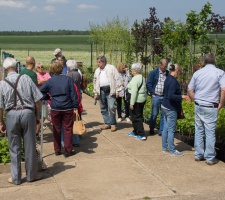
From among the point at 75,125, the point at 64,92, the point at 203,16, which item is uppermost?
the point at 203,16

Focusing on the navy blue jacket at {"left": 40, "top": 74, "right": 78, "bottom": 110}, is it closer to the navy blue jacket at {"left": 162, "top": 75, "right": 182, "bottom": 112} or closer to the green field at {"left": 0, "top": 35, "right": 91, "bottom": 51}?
the navy blue jacket at {"left": 162, "top": 75, "right": 182, "bottom": 112}

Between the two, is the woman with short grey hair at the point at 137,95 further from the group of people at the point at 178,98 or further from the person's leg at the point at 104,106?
the person's leg at the point at 104,106

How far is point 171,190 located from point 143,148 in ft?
7.31

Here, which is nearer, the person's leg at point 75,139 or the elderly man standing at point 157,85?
the person's leg at point 75,139

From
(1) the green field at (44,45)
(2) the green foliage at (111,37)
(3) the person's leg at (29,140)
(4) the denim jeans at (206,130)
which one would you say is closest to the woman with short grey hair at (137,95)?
(4) the denim jeans at (206,130)

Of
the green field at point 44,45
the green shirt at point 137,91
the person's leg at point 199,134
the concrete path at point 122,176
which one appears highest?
the green field at point 44,45

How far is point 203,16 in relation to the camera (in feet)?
39.9

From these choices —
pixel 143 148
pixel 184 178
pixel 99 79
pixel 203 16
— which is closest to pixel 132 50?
pixel 203 16

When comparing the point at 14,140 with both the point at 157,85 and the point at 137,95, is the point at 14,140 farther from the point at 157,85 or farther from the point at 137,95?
the point at 157,85

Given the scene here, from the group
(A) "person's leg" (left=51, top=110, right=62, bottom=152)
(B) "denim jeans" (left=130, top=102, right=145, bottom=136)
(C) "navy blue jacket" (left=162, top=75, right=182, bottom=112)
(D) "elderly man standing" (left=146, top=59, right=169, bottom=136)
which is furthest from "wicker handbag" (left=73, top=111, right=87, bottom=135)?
(D) "elderly man standing" (left=146, top=59, right=169, bottom=136)

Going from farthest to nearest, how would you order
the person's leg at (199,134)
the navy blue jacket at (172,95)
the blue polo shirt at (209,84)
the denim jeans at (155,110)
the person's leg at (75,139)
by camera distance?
the denim jeans at (155,110), the person's leg at (75,139), the navy blue jacket at (172,95), the person's leg at (199,134), the blue polo shirt at (209,84)

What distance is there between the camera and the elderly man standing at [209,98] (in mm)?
6727

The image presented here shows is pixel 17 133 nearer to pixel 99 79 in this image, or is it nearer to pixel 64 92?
pixel 64 92

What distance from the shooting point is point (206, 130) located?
22.5 feet
